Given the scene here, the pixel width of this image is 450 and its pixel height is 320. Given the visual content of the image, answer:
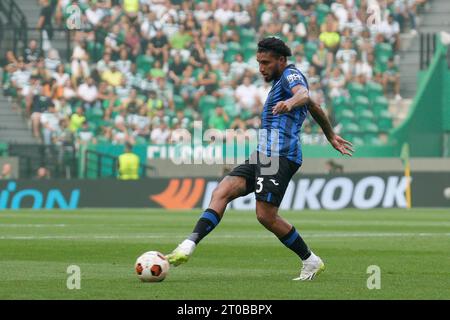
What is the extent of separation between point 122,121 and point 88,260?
69.7 ft

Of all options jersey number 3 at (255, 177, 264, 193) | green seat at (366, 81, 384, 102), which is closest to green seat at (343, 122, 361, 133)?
green seat at (366, 81, 384, 102)

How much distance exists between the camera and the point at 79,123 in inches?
1395

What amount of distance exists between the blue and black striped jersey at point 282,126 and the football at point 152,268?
1522 mm

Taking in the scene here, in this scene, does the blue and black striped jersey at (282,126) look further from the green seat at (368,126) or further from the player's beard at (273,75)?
the green seat at (368,126)

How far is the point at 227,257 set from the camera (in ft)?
50.6

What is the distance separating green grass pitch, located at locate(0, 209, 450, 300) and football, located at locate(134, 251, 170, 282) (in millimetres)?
97

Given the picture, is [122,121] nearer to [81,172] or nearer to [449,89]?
[81,172]

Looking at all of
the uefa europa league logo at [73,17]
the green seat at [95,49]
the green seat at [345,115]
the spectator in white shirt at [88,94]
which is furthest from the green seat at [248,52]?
the uefa europa league logo at [73,17]

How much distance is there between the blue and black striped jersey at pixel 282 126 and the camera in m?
12.1

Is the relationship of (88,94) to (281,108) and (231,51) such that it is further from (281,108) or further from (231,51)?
(281,108)

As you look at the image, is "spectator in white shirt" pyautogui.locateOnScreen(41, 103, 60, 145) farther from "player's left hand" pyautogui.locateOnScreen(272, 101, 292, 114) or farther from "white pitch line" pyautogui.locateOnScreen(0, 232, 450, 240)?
"player's left hand" pyautogui.locateOnScreen(272, 101, 292, 114)

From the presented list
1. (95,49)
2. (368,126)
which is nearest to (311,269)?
(368,126)

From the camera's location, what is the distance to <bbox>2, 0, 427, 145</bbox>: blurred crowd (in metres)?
35.7
